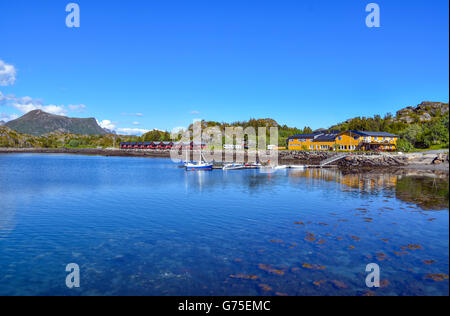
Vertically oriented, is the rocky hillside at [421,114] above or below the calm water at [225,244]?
above

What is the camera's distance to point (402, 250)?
57.7ft

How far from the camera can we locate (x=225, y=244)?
19.2 m

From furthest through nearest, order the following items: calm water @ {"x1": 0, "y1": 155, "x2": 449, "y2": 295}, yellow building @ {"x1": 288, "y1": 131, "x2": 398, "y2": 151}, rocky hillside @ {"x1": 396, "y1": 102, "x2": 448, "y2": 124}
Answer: rocky hillside @ {"x1": 396, "y1": 102, "x2": 448, "y2": 124} → yellow building @ {"x1": 288, "y1": 131, "x2": 398, "y2": 151} → calm water @ {"x1": 0, "y1": 155, "x2": 449, "y2": 295}

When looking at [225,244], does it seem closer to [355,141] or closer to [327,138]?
[355,141]

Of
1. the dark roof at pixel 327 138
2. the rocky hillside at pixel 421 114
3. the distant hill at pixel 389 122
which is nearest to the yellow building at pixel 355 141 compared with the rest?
the dark roof at pixel 327 138

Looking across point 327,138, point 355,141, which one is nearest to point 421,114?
point 327,138

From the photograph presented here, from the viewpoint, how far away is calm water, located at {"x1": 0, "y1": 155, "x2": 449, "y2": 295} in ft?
44.7

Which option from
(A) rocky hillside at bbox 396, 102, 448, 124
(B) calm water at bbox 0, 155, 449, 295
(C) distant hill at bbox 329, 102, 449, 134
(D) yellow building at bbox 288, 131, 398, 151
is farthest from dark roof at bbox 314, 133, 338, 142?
(B) calm water at bbox 0, 155, 449, 295

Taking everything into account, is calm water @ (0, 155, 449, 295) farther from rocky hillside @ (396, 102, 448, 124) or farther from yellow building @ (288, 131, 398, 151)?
rocky hillside @ (396, 102, 448, 124)

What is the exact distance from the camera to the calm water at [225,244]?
13.6 metres

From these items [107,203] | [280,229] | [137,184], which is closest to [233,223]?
[280,229]

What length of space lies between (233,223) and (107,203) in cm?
1700

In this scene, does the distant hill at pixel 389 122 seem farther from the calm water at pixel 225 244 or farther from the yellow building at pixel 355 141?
the calm water at pixel 225 244
